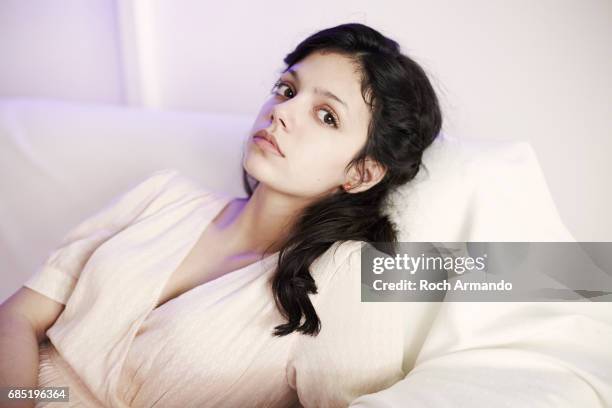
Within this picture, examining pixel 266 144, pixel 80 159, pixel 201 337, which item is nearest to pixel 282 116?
pixel 266 144

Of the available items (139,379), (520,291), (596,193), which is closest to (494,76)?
(596,193)

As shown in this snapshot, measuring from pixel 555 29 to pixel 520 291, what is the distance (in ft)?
2.63

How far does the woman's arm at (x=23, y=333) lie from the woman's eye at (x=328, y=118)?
771 mm

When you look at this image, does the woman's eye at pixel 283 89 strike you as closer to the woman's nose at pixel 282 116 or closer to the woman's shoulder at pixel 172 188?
the woman's nose at pixel 282 116

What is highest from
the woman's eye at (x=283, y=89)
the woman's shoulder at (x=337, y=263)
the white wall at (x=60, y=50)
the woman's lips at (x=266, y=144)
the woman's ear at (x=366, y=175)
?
the white wall at (x=60, y=50)

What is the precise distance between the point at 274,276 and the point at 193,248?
27cm

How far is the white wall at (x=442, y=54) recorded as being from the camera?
1493 mm

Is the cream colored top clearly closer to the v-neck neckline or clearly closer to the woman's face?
the v-neck neckline

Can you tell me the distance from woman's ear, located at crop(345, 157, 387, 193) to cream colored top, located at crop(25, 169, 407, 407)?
17cm

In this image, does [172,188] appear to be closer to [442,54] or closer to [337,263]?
[337,263]

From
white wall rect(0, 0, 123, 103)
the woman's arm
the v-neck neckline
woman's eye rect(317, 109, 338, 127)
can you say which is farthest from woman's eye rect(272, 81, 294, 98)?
white wall rect(0, 0, 123, 103)

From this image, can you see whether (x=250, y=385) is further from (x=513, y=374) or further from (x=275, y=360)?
(x=513, y=374)

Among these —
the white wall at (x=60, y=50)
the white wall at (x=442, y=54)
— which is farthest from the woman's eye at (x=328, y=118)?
the white wall at (x=60, y=50)

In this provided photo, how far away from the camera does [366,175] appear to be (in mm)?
1207
